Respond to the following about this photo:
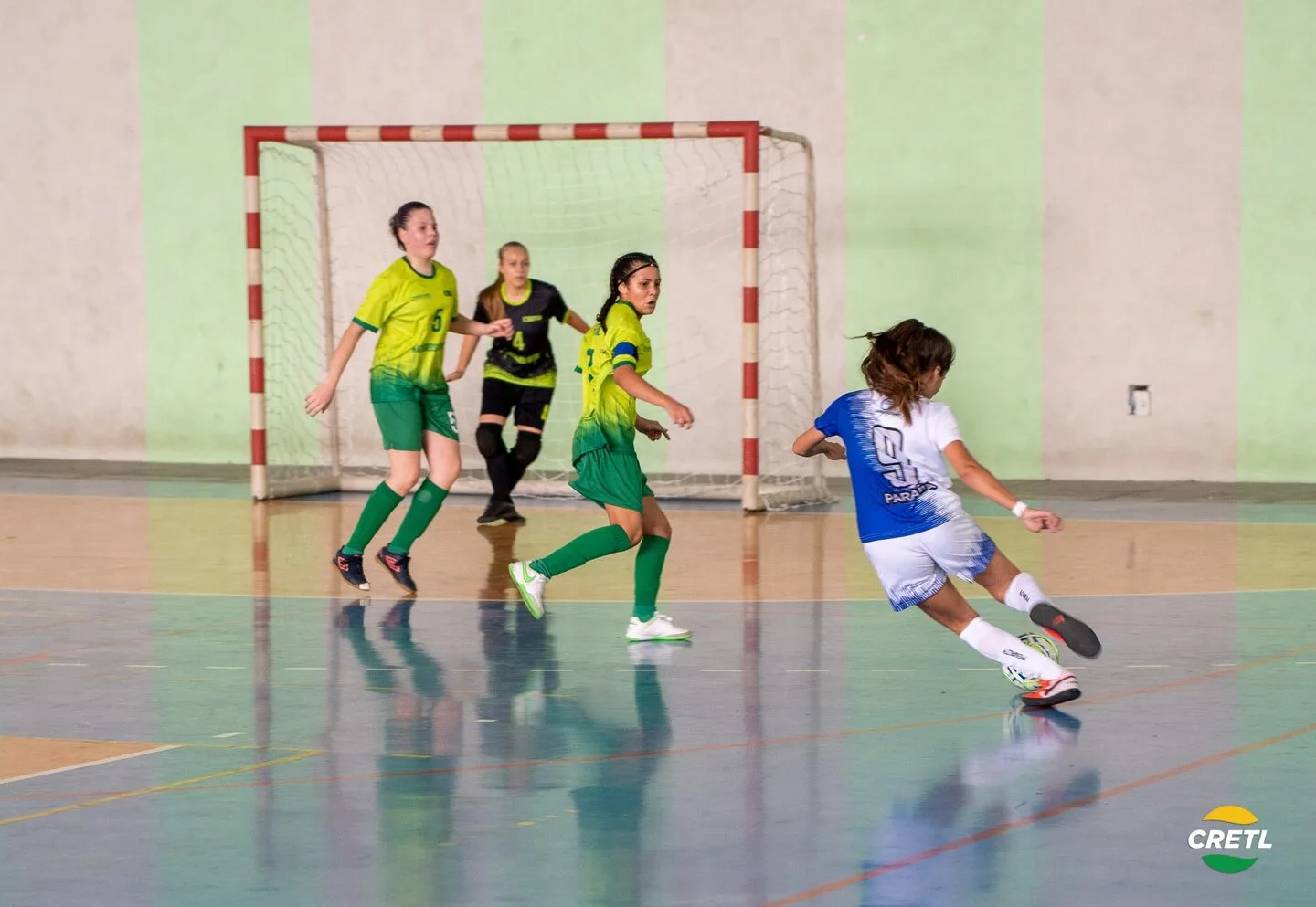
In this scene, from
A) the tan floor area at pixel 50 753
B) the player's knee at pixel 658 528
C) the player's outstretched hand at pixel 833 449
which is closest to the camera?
the tan floor area at pixel 50 753

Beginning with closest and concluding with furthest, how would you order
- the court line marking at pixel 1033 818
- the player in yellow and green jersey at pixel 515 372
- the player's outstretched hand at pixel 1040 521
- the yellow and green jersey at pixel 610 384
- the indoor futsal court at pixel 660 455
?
the court line marking at pixel 1033 818 → the indoor futsal court at pixel 660 455 → the player's outstretched hand at pixel 1040 521 → the yellow and green jersey at pixel 610 384 → the player in yellow and green jersey at pixel 515 372

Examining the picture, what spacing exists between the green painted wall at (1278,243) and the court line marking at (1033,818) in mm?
8229

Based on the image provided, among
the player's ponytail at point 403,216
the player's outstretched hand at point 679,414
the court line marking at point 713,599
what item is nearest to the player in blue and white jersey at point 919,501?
the player's outstretched hand at point 679,414

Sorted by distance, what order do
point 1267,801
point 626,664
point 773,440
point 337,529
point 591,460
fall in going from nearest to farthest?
point 1267,801
point 626,664
point 591,460
point 337,529
point 773,440

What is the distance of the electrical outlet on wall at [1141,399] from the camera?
45.0 feet

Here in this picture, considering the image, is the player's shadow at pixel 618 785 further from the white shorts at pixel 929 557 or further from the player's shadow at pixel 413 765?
the white shorts at pixel 929 557

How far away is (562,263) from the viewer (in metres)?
14.6

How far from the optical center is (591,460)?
7.39 meters

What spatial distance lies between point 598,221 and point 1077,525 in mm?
4986

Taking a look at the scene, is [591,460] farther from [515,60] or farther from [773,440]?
[515,60]

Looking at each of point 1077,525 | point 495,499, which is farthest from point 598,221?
point 1077,525

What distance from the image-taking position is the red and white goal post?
1411 cm

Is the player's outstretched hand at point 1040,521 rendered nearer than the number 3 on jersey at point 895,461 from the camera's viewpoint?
Yes

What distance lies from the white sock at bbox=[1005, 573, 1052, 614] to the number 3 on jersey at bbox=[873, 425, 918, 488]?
0.49 meters
